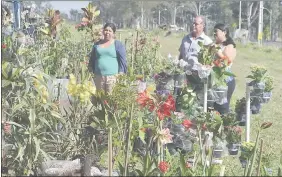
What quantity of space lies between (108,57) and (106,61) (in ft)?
0.16

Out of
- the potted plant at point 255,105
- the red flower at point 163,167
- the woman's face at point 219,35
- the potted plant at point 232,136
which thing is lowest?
the potted plant at point 255,105

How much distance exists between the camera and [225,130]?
12.2ft

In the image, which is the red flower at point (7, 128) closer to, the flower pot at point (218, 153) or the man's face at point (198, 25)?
the flower pot at point (218, 153)

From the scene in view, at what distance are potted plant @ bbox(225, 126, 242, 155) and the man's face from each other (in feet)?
3.71

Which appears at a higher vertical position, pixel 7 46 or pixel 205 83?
pixel 7 46

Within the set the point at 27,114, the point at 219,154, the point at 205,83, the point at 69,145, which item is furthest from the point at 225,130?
the point at 27,114

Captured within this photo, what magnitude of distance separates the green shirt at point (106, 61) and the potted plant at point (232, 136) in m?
1.51

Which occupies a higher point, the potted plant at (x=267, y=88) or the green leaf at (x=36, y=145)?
the green leaf at (x=36, y=145)

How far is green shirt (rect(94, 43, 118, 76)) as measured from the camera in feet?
16.0

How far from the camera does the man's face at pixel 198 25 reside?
180 inches

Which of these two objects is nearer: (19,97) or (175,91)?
(19,97)

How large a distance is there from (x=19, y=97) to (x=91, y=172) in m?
0.61

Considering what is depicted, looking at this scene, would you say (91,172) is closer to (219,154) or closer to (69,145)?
(69,145)

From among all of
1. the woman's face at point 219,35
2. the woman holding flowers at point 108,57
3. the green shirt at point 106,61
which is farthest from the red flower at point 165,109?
the green shirt at point 106,61
